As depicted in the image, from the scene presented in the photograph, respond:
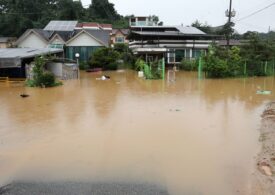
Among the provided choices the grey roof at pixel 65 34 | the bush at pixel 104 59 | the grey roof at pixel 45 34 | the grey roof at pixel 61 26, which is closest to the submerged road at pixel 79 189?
the bush at pixel 104 59

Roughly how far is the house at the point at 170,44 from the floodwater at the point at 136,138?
15.2m

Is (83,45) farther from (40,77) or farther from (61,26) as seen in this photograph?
(40,77)

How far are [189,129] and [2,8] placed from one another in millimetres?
55821

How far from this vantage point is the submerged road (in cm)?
606

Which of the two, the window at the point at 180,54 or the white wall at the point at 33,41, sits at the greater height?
the white wall at the point at 33,41

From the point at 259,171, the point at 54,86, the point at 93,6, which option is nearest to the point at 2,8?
the point at 93,6

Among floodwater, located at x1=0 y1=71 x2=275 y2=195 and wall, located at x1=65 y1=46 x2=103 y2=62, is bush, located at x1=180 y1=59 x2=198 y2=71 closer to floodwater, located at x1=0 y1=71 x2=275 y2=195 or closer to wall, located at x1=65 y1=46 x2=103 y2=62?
wall, located at x1=65 y1=46 x2=103 y2=62

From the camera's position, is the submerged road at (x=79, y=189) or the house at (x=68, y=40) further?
the house at (x=68, y=40)

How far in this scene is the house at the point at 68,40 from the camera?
3647 centimetres

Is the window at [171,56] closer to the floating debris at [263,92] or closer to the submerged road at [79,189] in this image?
the floating debris at [263,92]

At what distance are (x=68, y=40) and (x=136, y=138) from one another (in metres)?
29.2

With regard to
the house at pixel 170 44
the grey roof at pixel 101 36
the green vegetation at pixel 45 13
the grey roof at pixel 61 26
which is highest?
the green vegetation at pixel 45 13

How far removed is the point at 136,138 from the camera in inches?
377

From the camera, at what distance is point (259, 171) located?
23.1 feet
